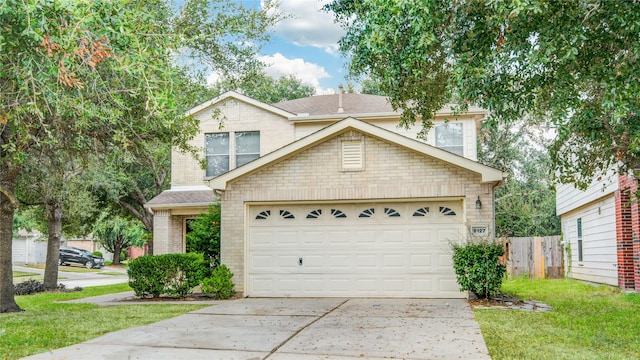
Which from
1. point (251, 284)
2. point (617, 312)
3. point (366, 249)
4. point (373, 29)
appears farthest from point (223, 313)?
point (617, 312)

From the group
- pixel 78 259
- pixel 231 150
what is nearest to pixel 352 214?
pixel 231 150

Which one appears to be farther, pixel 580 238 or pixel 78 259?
pixel 78 259

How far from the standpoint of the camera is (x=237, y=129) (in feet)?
61.0

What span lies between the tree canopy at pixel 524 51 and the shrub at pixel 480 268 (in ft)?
11.1

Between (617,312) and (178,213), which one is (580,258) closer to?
(617,312)

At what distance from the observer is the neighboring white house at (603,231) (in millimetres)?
14047

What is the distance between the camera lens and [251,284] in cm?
1374

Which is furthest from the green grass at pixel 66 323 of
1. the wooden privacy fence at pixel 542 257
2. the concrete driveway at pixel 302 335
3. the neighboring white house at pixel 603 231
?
the wooden privacy fence at pixel 542 257

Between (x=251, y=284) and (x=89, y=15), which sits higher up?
(x=89, y=15)

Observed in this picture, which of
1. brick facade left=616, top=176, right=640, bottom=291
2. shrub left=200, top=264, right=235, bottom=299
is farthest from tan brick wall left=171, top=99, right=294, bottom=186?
brick facade left=616, top=176, right=640, bottom=291

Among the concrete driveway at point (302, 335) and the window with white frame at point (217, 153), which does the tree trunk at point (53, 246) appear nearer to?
the window with white frame at point (217, 153)

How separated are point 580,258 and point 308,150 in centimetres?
1136

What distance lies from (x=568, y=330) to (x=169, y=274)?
29.8 ft

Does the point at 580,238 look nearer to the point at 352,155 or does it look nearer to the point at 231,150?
the point at 352,155
